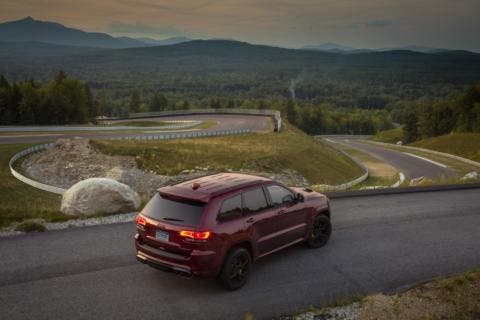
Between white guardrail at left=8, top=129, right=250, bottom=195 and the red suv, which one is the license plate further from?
white guardrail at left=8, top=129, right=250, bottom=195

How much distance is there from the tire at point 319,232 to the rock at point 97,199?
555 centimetres

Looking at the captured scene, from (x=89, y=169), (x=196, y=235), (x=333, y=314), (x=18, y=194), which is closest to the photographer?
(x=333, y=314)

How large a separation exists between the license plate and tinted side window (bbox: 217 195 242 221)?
1045 mm

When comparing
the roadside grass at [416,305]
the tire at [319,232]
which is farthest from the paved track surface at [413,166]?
the roadside grass at [416,305]

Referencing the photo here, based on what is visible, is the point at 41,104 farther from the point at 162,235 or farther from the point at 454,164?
the point at 162,235

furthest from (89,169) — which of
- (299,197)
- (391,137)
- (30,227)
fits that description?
(391,137)

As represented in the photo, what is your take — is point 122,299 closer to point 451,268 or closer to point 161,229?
point 161,229

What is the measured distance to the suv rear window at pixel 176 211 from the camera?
877 cm

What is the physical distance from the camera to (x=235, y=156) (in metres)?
41.2

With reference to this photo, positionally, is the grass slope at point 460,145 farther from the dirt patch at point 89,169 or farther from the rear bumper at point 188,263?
the rear bumper at point 188,263

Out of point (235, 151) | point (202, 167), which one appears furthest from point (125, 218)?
point (235, 151)

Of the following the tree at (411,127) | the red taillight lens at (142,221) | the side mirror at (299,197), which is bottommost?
the tree at (411,127)

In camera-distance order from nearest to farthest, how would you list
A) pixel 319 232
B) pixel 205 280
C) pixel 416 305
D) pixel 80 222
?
pixel 416 305 < pixel 205 280 < pixel 319 232 < pixel 80 222

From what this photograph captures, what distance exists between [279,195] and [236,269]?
213 centimetres
